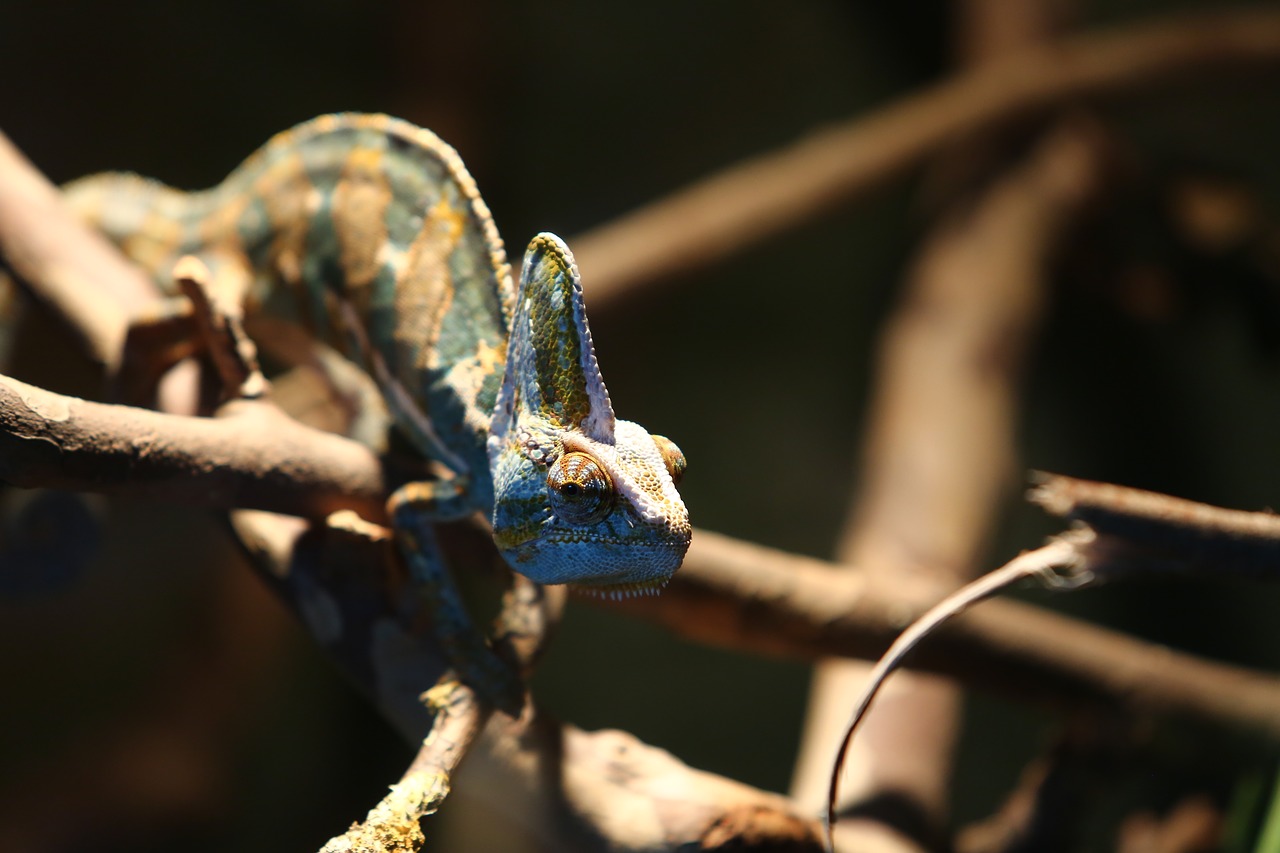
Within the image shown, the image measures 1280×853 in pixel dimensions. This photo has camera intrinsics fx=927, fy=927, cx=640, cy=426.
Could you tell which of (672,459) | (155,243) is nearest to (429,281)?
(672,459)

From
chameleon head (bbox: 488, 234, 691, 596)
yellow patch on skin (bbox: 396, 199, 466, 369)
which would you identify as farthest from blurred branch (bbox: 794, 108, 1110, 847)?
yellow patch on skin (bbox: 396, 199, 466, 369)

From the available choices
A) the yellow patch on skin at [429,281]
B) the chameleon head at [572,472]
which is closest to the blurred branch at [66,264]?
the yellow patch on skin at [429,281]

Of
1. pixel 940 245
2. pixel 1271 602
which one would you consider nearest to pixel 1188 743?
pixel 1271 602

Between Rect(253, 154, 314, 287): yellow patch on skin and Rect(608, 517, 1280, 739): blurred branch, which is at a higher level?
Rect(253, 154, 314, 287): yellow patch on skin

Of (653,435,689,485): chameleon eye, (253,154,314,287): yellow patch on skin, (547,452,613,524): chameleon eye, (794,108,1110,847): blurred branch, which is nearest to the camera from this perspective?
(547,452,613,524): chameleon eye

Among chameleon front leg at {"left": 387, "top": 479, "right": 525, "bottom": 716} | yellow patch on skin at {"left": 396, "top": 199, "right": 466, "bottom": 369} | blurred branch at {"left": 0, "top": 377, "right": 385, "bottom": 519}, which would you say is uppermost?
yellow patch on skin at {"left": 396, "top": 199, "right": 466, "bottom": 369}

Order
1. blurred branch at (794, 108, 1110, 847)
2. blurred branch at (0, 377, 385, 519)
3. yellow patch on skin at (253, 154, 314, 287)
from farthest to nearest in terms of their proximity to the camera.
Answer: blurred branch at (794, 108, 1110, 847)
yellow patch on skin at (253, 154, 314, 287)
blurred branch at (0, 377, 385, 519)

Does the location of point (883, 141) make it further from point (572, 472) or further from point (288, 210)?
point (572, 472)

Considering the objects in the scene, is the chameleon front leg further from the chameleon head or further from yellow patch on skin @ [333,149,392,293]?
yellow patch on skin @ [333,149,392,293]
